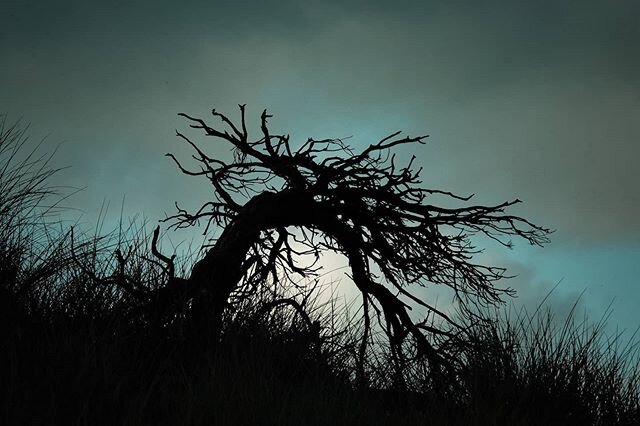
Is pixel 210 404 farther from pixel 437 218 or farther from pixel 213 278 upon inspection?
pixel 437 218

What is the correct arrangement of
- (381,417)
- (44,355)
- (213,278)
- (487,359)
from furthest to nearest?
(213,278) < (487,359) < (381,417) < (44,355)

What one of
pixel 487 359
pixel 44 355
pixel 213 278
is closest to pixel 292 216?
pixel 213 278

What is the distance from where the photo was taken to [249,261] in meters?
7.54

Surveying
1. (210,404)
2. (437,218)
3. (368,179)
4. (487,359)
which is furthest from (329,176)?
(210,404)

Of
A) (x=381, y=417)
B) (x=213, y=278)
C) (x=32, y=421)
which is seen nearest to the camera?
(x=32, y=421)

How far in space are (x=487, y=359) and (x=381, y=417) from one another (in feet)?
4.68

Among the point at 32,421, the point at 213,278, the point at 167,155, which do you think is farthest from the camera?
the point at 167,155

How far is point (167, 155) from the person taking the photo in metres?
7.71

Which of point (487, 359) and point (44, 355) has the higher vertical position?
point (487, 359)

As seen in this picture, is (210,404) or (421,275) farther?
(421,275)

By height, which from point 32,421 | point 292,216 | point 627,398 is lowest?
point 32,421

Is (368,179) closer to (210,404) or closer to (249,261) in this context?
(249,261)

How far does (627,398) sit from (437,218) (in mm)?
2539

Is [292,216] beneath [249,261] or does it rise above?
above
